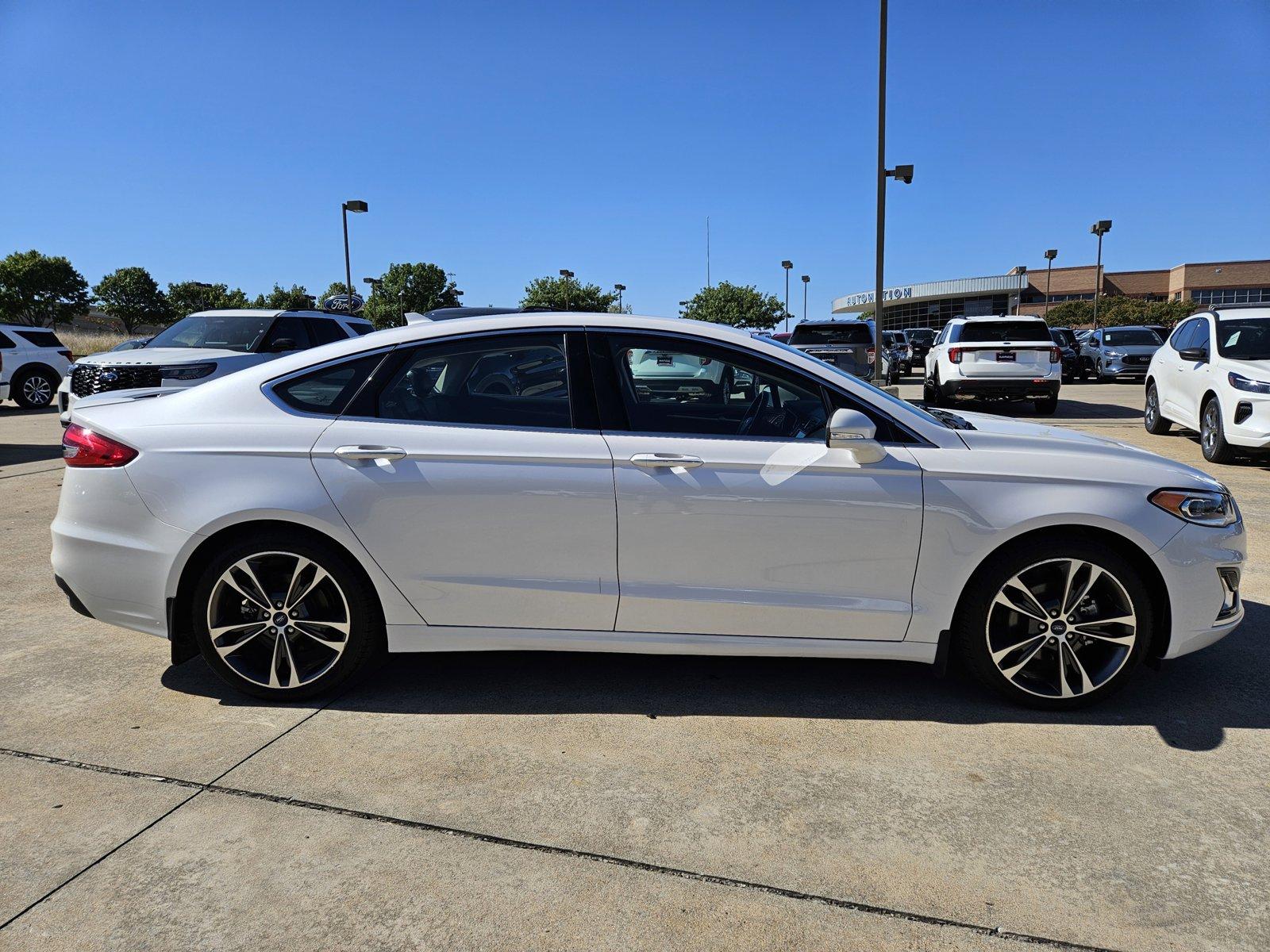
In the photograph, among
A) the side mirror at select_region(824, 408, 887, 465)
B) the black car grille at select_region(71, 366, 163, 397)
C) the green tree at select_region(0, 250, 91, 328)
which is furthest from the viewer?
the green tree at select_region(0, 250, 91, 328)

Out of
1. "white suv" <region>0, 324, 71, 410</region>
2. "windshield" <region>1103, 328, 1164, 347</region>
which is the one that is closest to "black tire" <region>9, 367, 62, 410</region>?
"white suv" <region>0, 324, 71, 410</region>

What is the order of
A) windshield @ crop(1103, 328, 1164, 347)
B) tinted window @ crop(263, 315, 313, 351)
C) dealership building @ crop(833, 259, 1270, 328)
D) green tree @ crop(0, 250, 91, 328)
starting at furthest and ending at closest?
green tree @ crop(0, 250, 91, 328)
dealership building @ crop(833, 259, 1270, 328)
windshield @ crop(1103, 328, 1164, 347)
tinted window @ crop(263, 315, 313, 351)

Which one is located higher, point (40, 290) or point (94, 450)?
point (40, 290)

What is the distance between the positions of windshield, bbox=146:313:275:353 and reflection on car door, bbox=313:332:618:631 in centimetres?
866

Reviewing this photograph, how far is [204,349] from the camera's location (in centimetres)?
1122

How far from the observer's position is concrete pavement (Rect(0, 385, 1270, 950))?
240 cm

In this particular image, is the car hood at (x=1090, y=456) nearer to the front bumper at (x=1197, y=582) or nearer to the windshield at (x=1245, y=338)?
the front bumper at (x=1197, y=582)

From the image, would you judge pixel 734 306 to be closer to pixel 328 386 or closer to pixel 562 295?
pixel 562 295

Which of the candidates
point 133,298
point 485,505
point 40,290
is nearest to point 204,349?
point 485,505

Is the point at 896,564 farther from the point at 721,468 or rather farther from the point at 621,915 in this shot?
the point at 621,915

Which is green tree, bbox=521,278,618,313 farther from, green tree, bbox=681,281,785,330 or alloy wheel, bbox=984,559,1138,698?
alloy wheel, bbox=984,559,1138,698

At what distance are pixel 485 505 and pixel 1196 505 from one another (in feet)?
9.03

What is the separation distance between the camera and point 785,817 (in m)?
2.89

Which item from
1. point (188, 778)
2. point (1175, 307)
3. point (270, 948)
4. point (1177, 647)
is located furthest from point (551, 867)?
point (1175, 307)
